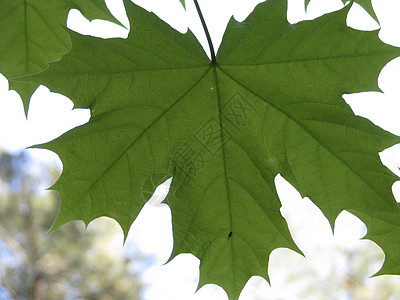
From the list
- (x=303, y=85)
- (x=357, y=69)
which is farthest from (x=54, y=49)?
(x=357, y=69)

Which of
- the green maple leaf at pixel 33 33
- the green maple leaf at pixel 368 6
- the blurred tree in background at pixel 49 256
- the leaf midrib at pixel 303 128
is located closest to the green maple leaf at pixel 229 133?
the leaf midrib at pixel 303 128

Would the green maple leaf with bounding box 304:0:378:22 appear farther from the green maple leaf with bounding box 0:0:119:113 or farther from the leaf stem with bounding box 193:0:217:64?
the green maple leaf with bounding box 0:0:119:113

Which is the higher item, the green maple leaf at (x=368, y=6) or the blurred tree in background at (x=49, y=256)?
the green maple leaf at (x=368, y=6)

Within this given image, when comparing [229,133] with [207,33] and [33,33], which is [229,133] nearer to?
[207,33]

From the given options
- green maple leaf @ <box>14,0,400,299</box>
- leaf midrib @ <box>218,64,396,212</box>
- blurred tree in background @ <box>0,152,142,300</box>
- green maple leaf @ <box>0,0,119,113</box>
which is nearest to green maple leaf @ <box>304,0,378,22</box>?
green maple leaf @ <box>14,0,400,299</box>

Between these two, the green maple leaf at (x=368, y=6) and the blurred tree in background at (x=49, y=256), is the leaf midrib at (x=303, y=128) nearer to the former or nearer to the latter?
the green maple leaf at (x=368, y=6)

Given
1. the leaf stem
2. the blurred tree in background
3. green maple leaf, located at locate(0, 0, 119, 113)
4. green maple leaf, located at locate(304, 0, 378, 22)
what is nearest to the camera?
the leaf stem
